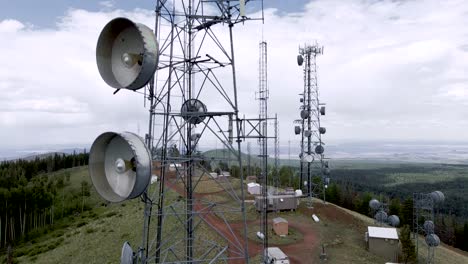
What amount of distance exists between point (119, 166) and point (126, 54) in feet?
10.6

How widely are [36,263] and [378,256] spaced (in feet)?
82.1

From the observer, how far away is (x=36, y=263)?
90.7 feet

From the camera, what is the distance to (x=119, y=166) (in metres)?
9.48

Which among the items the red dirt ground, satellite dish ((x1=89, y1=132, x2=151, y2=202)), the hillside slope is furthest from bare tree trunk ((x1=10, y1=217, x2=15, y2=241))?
satellite dish ((x1=89, y1=132, x2=151, y2=202))

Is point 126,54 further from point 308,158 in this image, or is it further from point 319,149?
point 319,149

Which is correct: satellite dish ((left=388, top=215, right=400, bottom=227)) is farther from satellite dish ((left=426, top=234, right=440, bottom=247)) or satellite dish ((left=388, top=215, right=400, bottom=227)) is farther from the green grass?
the green grass

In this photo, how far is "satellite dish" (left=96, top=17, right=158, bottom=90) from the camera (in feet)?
32.3

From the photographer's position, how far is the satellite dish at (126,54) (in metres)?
9.85

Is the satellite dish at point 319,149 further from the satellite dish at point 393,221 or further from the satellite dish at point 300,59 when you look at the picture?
the satellite dish at point 393,221

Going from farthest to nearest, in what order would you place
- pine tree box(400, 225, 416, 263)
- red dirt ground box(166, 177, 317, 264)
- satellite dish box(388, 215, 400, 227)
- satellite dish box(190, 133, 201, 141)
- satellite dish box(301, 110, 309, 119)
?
satellite dish box(301, 110, 309, 119) < satellite dish box(388, 215, 400, 227) < pine tree box(400, 225, 416, 263) < red dirt ground box(166, 177, 317, 264) < satellite dish box(190, 133, 201, 141)

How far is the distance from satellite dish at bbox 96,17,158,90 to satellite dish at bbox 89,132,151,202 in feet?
5.61

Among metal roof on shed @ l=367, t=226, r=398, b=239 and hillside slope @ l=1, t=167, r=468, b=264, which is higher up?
metal roof on shed @ l=367, t=226, r=398, b=239

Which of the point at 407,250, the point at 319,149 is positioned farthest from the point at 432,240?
the point at 319,149

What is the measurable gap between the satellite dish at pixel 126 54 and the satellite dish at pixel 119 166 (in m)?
1.71
